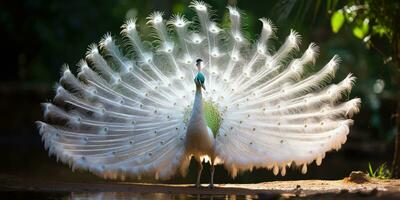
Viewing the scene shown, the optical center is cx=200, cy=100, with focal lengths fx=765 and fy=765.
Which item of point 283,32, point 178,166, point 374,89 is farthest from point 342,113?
point 283,32

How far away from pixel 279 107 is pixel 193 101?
125 centimetres

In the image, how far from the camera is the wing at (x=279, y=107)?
10516 millimetres

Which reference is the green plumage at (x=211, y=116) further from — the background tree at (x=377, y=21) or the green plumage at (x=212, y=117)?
the background tree at (x=377, y=21)

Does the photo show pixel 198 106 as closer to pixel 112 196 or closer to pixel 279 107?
pixel 279 107

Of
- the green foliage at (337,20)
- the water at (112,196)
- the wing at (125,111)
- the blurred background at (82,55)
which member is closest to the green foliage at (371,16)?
the green foliage at (337,20)

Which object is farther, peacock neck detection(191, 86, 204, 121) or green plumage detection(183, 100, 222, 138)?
green plumage detection(183, 100, 222, 138)

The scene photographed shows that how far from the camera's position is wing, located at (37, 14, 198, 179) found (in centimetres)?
1054

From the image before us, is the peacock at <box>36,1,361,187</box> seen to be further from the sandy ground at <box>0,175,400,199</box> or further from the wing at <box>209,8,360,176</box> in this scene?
the sandy ground at <box>0,175,400,199</box>

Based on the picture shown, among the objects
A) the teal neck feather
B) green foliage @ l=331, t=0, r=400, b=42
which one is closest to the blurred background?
green foliage @ l=331, t=0, r=400, b=42

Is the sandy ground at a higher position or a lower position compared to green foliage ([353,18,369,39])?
lower

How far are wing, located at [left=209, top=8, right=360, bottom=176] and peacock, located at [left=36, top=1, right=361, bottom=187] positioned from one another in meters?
0.01

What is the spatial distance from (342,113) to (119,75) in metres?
3.31

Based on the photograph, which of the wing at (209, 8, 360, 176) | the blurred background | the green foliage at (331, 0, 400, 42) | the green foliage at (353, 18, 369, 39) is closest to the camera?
the wing at (209, 8, 360, 176)

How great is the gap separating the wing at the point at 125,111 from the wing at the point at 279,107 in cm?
68
